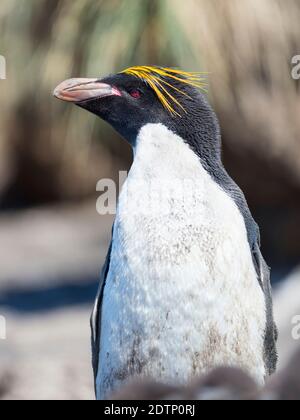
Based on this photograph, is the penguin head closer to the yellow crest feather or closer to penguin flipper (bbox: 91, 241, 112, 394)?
the yellow crest feather

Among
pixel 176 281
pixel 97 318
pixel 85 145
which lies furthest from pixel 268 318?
pixel 85 145

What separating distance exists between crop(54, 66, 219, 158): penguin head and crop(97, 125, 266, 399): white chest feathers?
43 millimetres

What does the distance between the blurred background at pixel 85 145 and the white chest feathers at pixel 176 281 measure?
940 millimetres

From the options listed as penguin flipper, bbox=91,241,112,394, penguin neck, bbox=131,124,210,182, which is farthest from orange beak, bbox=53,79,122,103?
penguin flipper, bbox=91,241,112,394

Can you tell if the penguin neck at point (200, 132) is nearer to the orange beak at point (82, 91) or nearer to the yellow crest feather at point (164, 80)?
the yellow crest feather at point (164, 80)

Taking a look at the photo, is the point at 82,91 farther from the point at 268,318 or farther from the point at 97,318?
the point at 268,318

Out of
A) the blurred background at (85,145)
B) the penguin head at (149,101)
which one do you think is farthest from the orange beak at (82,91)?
the blurred background at (85,145)

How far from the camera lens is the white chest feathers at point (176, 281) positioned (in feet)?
6.68

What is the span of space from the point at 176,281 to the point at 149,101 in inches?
16.5

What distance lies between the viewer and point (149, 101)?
2.21 meters

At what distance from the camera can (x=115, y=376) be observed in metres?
2.10

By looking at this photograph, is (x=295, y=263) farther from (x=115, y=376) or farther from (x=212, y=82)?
(x=115, y=376)

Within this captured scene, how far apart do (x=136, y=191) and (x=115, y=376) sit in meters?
0.39
